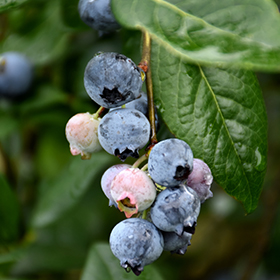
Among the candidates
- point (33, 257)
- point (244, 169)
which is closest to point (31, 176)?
point (33, 257)

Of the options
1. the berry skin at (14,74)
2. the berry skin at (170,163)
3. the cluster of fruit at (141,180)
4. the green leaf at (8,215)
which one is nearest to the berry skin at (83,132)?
the cluster of fruit at (141,180)

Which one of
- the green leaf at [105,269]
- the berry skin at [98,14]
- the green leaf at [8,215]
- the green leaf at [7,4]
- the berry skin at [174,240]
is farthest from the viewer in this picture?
the green leaf at [8,215]

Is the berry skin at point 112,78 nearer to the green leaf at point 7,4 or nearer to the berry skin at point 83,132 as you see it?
the berry skin at point 83,132

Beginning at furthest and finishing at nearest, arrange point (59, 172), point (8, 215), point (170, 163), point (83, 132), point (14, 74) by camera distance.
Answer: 1. point (59, 172)
2. point (8, 215)
3. point (14, 74)
4. point (83, 132)
5. point (170, 163)

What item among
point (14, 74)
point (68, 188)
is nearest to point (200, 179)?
point (68, 188)

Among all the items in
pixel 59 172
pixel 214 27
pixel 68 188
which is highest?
pixel 214 27

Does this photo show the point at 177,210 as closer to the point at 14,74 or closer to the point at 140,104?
the point at 140,104

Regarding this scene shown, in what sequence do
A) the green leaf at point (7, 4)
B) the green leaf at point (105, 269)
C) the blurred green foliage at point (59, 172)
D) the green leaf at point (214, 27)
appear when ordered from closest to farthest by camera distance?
the green leaf at point (214, 27) → the green leaf at point (7, 4) → the green leaf at point (105, 269) → the blurred green foliage at point (59, 172)
